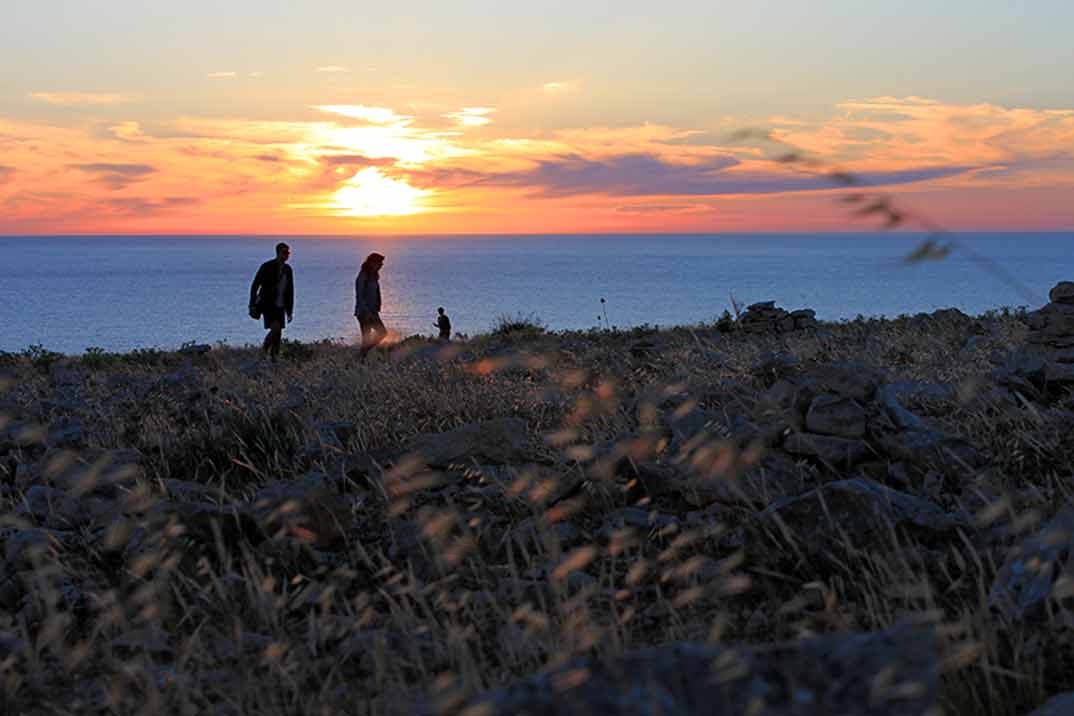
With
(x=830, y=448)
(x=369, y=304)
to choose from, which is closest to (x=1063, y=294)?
(x=830, y=448)

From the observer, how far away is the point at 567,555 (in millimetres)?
4055

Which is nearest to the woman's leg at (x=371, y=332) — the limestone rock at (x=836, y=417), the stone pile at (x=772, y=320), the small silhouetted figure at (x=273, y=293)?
the small silhouetted figure at (x=273, y=293)

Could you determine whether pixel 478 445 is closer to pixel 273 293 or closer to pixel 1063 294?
pixel 1063 294

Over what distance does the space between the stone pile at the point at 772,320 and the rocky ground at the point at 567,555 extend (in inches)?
494

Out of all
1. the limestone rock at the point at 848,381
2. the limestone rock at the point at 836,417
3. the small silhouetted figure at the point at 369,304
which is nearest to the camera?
the limestone rock at the point at 836,417

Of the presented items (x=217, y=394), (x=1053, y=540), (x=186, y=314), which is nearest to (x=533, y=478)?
(x=1053, y=540)

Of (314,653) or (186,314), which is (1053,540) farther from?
(186,314)

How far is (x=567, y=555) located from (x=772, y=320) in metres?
17.6

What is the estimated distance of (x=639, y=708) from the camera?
68.4 inches

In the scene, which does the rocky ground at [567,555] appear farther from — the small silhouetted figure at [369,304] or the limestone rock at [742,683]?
the small silhouetted figure at [369,304]

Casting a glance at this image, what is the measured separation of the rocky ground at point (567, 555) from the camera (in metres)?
2.56

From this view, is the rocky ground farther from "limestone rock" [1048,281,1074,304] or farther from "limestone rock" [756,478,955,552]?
"limestone rock" [1048,281,1074,304]

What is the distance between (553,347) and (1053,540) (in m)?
14.6

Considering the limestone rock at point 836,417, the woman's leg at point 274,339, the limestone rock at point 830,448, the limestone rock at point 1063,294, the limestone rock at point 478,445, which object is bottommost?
the woman's leg at point 274,339
